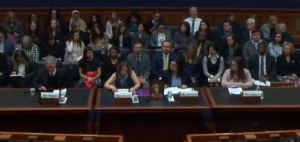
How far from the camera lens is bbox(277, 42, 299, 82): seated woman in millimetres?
7012

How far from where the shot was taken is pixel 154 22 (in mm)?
8422

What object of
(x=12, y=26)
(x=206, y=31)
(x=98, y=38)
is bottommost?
(x=98, y=38)

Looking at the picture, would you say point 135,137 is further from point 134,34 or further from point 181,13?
point 181,13

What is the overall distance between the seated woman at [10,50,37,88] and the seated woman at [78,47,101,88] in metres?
0.59

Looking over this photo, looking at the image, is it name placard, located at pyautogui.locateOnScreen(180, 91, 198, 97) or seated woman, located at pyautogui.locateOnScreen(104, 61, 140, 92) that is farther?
seated woman, located at pyautogui.locateOnScreen(104, 61, 140, 92)

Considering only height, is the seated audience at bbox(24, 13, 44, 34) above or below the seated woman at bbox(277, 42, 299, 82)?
above

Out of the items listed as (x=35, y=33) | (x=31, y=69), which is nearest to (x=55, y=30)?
(x=35, y=33)

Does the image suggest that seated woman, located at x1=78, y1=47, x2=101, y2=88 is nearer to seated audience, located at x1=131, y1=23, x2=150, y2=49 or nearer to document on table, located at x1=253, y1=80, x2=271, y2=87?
seated audience, located at x1=131, y1=23, x2=150, y2=49

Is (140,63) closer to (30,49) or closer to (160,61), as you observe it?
(160,61)

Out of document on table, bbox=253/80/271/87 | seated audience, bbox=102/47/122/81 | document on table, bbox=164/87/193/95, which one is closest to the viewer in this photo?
document on table, bbox=164/87/193/95

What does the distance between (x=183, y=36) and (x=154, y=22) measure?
0.73 meters

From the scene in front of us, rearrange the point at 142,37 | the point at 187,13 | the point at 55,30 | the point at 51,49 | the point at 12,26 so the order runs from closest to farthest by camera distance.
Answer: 1. the point at 51,49
2. the point at 142,37
3. the point at 55,30
4. the point at 12,26
5. the point at 187,13

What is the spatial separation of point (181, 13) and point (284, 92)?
3733 mm

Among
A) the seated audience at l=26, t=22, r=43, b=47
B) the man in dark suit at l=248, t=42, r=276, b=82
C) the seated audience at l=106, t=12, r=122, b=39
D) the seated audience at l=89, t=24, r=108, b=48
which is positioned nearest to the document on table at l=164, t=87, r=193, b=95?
the man in dark suit at l=248, t=42, r=276, b=82
